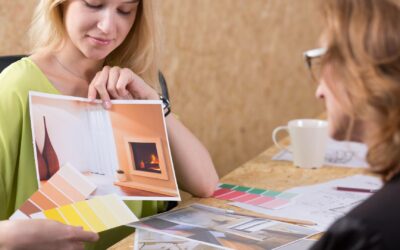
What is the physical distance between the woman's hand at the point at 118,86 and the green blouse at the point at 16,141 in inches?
4.1

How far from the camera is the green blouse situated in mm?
1068

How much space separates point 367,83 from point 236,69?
1.77 metres

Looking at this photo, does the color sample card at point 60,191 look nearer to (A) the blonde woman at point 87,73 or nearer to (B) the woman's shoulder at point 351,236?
(A) the blonde woman at point 87,73

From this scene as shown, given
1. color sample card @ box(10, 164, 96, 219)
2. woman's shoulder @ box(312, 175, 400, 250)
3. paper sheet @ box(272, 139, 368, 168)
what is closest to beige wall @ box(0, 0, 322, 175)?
paper sheet @ box(272, 139, 368, 168)

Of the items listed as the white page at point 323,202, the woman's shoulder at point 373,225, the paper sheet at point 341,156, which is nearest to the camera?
the woman's shoulder at point 373,225

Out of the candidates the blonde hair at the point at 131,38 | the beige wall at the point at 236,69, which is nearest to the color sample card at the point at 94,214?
the blonde hair at the point at 131,38

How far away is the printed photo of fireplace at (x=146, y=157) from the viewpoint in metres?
1.09

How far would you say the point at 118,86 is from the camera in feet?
3.78

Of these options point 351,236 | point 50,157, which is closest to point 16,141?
point 50,157

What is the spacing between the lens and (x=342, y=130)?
701 millimetres

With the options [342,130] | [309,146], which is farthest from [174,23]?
[342,130]

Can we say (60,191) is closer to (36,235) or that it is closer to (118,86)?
(36,235)

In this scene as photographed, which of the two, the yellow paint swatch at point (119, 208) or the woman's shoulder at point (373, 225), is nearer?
the woman's shoulder at point (373, 225)

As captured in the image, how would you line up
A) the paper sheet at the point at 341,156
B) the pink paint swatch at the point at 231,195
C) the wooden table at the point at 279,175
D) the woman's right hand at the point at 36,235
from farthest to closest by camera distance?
the paper sheet at the point at 341,156 < the wooden table at the point at 279,175 < the pink paint swatch at the point at 231,195 < the woman's right hand at the point at 36,235
